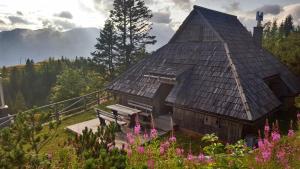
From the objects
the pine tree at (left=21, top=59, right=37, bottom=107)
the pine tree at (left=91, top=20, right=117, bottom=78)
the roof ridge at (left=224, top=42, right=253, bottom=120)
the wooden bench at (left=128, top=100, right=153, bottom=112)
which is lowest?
A: the pine tree at (left=21, top=59, right=37, bottom=107)

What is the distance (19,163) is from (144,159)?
9.21 ft

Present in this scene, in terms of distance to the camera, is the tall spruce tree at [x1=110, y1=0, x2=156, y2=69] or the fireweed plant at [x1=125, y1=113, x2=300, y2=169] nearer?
the fireweed plant at [x1=125, y1=113, x2=300, y2=169]

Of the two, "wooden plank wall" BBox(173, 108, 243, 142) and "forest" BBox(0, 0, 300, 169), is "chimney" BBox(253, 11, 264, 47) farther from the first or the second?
"wooden plank wall" BBox(173, 108, 243, 142)

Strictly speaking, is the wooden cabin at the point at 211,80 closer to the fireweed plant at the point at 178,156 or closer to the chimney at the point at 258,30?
the chimney at the point at 258,30

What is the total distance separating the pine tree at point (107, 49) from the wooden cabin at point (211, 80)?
10795 mm

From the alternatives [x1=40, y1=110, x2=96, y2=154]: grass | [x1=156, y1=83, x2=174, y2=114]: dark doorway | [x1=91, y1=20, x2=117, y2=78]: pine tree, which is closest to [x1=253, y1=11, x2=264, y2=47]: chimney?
[x1=156, y1=83, x2=174, y2=114]: dark doorway

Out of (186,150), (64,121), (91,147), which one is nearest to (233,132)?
(186,150)

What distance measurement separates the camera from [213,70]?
12.8 metres

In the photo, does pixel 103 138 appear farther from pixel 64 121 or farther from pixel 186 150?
pixel 64 121

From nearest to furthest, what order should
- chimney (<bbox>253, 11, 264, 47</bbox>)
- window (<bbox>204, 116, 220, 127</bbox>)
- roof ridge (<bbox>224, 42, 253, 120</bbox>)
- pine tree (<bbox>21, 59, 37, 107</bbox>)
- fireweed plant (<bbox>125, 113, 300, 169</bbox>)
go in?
1. fireweed plant (<bbox>125, 113, 300, 169</bbox>)
2. roof ridge (<bbox>224, 42, 253, 120</bbox>)
3. window (<bbox>204, 116, 220, 127</bbox>)
4. chimney (<bbox>253, 11, 264, 47</bbox>)
5. pine tree (<bbox>21, 59, 37, 107</bbox>)

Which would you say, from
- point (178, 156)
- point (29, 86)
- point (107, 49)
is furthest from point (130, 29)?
point (29, 86)

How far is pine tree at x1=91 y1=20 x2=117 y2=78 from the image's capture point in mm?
26453

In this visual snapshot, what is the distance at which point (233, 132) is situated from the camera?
10742 mm

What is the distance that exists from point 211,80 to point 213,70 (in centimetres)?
77
